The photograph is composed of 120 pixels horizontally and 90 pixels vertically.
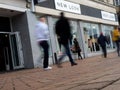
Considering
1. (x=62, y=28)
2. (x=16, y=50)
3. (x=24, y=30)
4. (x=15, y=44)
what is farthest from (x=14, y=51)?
(x=62, y=28)

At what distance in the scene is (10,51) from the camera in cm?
2142

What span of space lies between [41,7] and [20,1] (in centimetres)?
228

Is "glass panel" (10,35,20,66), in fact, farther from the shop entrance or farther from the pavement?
the pavement

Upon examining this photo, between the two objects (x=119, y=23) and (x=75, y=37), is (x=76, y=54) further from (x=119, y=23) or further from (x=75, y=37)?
(x=119, y=23)

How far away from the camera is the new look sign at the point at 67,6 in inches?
987

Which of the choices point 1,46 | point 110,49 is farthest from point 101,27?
point 1,46

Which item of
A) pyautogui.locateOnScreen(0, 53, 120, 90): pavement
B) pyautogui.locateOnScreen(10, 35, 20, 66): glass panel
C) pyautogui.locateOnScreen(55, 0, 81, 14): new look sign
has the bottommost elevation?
pyautogui.locateOnScreen(0, 53, 120, 90): pavement

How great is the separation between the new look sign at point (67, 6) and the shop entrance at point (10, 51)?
479cm

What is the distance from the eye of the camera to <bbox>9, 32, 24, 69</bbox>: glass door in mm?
21172

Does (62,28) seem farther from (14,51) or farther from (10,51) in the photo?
(10,51)

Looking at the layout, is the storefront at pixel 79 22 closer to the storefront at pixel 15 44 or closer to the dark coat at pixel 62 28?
the storefront at pixel 15 44

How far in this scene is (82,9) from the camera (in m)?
29.8

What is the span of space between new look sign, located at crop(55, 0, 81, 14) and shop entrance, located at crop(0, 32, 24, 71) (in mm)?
4791

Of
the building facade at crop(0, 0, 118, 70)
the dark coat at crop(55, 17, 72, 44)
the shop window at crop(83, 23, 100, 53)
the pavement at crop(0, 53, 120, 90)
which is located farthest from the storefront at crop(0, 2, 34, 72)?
the pavement at crop(0, 53, 120, 90)
